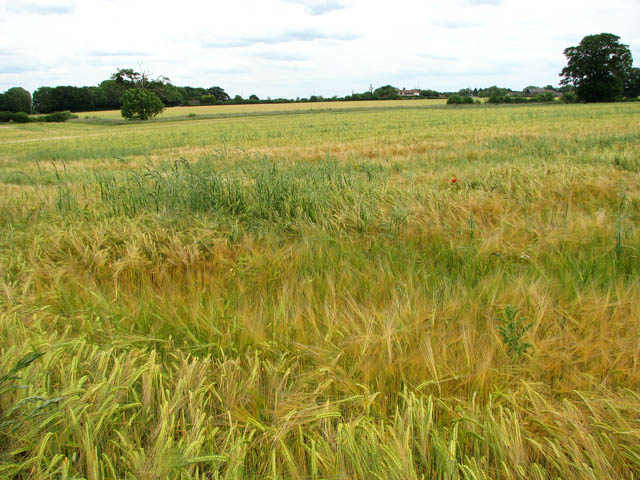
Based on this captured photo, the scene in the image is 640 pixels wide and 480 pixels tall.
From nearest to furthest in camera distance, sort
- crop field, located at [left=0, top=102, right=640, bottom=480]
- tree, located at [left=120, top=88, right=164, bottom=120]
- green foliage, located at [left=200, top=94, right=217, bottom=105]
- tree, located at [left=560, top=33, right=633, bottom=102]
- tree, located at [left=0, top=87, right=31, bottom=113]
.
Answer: crop field, located at [left=0, top=102, right=640, bottom=480]
tree, located at [left=120, top=88, right=164, bottom=120]
tree, located at [left=560, top=33, right=633, bottom=102]
tree, located at [left=0, top=87, right=31, bottom=113]
green foliage, located at [left=200, top=94, right=217, bottom=105]

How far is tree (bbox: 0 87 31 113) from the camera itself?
235 ft

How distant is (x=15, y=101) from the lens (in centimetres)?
7281

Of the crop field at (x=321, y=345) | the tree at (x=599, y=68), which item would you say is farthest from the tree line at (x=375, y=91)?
the crop field at (x=321, y=345)

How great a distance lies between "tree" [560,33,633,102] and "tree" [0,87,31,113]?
92.1 metres

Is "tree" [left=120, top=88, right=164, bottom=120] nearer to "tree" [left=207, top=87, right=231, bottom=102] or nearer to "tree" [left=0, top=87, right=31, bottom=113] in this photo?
"tree" [left=0, top=87, right=31, bottom=113]

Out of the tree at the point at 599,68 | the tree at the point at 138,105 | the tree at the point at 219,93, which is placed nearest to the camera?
the tree at the point at 138,105

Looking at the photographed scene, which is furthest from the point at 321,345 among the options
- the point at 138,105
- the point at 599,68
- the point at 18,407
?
the point at 599,68

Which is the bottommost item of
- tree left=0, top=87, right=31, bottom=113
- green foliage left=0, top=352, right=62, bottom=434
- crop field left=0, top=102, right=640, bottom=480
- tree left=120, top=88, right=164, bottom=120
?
crop field left=0, top=102, right=640, bottom=480

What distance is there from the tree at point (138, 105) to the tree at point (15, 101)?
30.5 metres

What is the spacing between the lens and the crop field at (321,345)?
1.04 metres

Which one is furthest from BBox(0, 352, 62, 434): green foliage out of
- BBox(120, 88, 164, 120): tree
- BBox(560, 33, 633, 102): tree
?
BBox(560, 33, 633, 102): tree

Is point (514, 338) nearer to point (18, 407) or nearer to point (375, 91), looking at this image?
point (18, 407)

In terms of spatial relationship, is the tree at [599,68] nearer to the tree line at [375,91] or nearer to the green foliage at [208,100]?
the tree line at [375,91]

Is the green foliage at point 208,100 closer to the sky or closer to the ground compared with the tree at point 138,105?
closer to the sky
